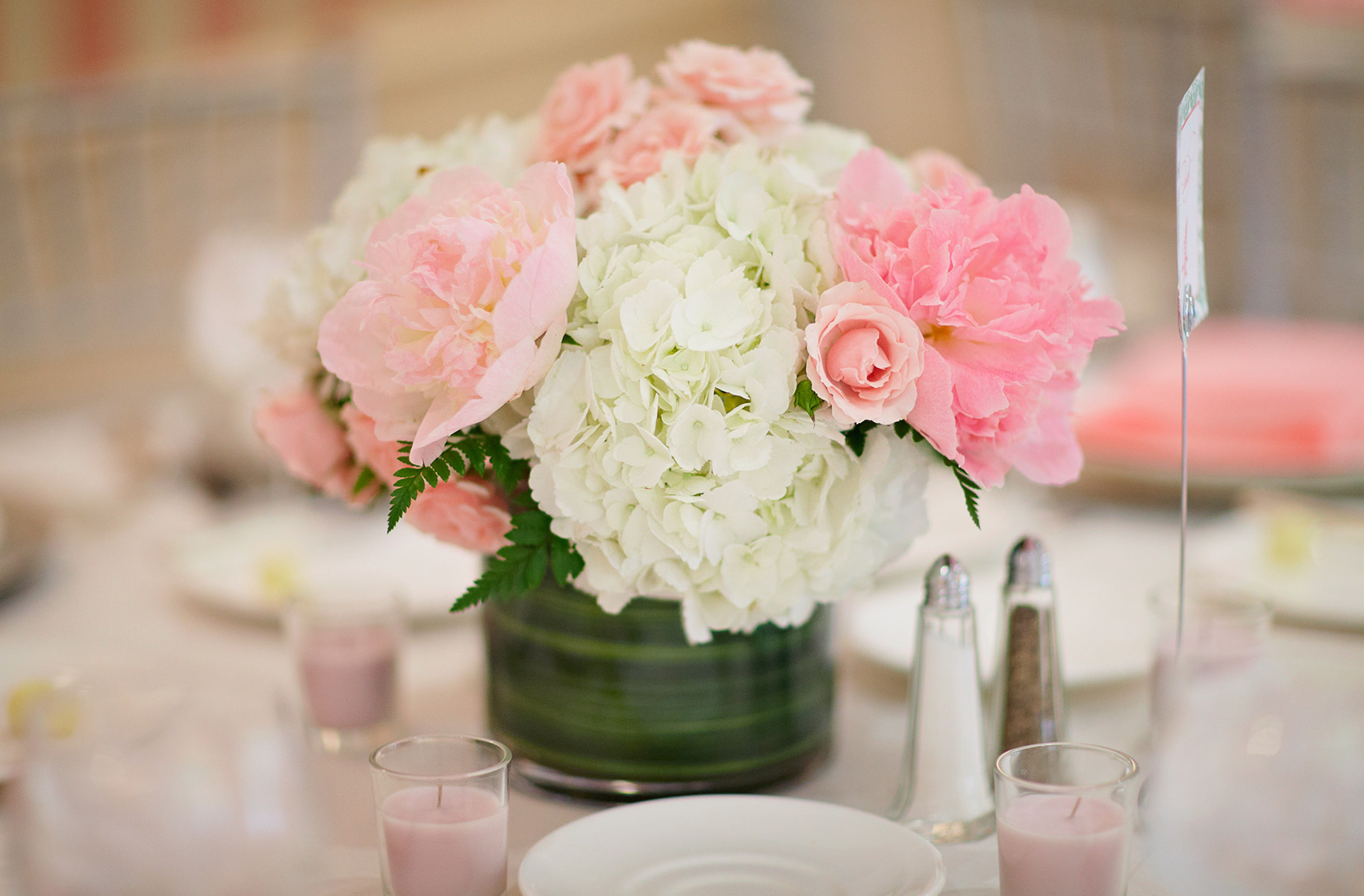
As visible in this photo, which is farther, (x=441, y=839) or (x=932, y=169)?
(x=932, y=169)

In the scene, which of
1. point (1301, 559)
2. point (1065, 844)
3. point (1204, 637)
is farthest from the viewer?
point (1301, 559)

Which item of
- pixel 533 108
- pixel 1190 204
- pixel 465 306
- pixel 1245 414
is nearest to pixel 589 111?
pixel 465 306

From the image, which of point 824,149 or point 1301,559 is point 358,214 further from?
point 1301,559

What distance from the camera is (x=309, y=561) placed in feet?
4.37

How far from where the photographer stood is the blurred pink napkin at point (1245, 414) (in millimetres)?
1431

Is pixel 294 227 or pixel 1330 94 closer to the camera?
pixel 294 227

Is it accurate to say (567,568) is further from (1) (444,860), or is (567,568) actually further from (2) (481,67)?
(2) (481,67)

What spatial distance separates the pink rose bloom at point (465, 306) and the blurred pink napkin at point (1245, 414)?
85cm

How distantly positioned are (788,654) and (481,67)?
10.1 ft

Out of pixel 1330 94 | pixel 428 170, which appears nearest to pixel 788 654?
pixel 428 170

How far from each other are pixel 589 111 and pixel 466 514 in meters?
0.25

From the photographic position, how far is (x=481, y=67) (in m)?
3.59

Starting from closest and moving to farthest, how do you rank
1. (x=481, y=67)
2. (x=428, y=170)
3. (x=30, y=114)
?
(x=428, y=170), (x=30, y=114), (x=481, y=67)

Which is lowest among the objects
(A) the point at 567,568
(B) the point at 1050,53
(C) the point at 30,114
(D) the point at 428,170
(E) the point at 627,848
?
(E) the point at 627,848
